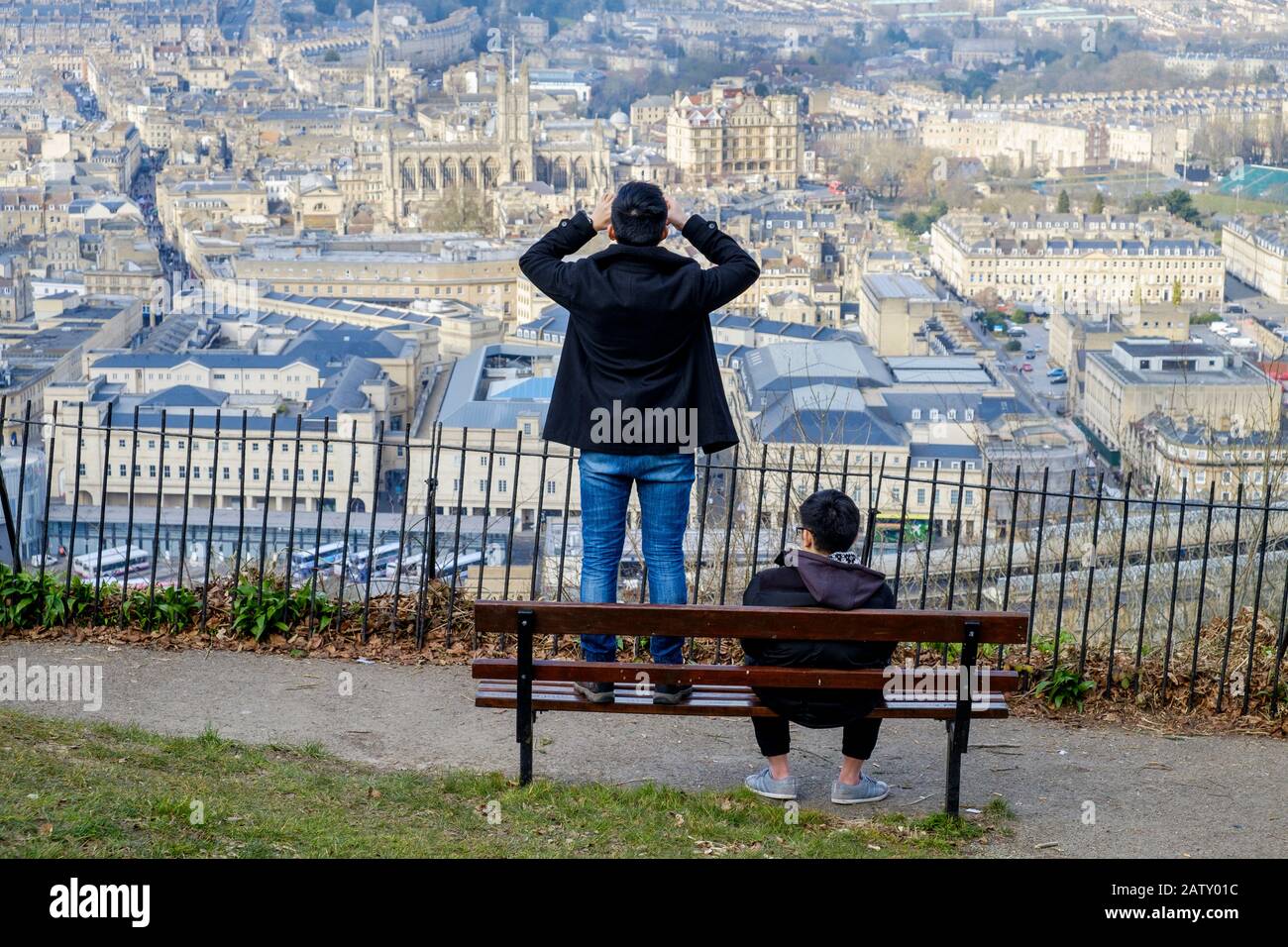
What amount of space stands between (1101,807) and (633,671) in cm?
80

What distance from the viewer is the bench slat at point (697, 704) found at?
3047 mm

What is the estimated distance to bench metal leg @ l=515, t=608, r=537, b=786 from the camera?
3043 millimetres

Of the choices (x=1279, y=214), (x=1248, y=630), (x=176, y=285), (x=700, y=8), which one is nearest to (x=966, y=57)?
(x=700, y=8)

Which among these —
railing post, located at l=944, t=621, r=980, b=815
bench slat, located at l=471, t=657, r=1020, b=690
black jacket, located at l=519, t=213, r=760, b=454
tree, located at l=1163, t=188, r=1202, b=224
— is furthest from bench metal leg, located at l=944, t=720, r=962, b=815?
tree, located at l=1163, t=188, r=1202, b=224

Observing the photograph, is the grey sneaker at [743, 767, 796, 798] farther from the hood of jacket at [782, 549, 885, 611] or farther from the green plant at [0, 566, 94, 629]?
the green plant at [0, 566, 94, 629]

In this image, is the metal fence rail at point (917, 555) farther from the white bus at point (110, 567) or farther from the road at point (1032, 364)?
the road at point (1032, 364)

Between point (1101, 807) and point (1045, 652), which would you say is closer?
point (1101, 807)

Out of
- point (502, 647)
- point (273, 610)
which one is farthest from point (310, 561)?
point (502, 647)

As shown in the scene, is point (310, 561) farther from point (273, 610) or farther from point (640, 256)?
point (640, 256)

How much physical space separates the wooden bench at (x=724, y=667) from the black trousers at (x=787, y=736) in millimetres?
42

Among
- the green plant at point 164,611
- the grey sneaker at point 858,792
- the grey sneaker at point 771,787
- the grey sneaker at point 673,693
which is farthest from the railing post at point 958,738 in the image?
the green plant at point 164,611

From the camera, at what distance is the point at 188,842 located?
2668mm

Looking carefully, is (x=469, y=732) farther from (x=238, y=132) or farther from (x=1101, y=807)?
(x=238, y=132)

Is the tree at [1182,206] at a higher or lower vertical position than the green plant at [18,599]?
lower
